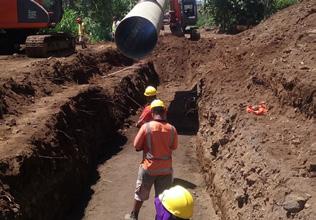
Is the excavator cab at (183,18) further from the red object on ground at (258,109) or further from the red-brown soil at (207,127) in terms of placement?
the red object on ground at (258,109)

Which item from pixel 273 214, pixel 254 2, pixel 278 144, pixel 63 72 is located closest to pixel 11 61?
pixel 63 72

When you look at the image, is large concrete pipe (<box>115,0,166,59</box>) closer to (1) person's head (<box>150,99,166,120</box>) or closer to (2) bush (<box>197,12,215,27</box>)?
(1) person's head (<box>150,99,166,120</box>)

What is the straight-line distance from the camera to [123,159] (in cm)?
1213

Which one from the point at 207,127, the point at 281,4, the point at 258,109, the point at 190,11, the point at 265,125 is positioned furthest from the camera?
the point at 281,4

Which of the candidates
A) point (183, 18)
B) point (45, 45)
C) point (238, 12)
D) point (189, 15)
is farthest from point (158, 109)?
point (238, 12)

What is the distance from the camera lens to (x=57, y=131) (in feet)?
31.9

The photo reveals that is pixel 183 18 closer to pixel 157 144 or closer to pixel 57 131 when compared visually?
pixel 57 131

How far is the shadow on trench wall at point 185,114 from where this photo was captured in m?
14.8

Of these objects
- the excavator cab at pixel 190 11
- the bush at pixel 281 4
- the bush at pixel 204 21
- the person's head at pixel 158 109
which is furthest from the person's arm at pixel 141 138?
the bush at pixel 204 21

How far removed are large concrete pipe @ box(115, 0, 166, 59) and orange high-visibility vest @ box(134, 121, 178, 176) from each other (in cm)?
535

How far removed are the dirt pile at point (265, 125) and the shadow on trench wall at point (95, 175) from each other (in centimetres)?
230

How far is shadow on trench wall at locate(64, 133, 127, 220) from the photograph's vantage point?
916 cm

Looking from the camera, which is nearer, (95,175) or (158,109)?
(158,109)

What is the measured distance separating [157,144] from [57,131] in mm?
3054
